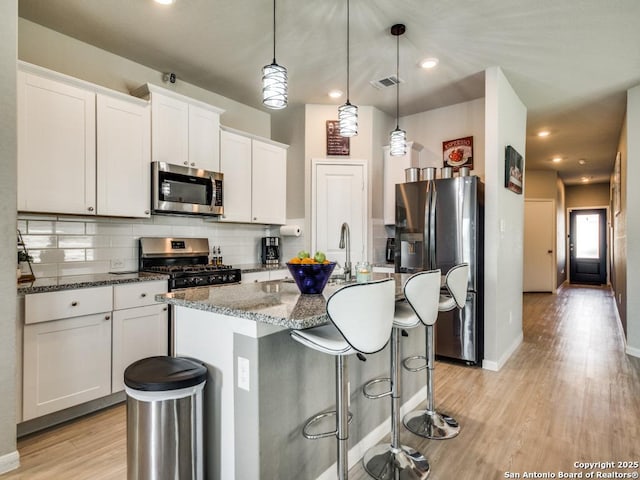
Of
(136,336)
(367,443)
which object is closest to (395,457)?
(367,443)

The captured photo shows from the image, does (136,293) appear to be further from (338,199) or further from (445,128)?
(445,128)

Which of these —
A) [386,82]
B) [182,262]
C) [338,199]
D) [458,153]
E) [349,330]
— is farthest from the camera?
[338,199]

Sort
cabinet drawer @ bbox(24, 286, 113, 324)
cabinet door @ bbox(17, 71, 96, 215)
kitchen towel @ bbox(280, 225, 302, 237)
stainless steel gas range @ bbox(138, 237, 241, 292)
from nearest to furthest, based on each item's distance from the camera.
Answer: cabinet drawer @ bbox(24, 286, 113, 324) < cabinet door @ bbox(17, 71, 96, 215) < stainless steel gas range @ bbox(138, 237, 241, 292) < kitchen towel @ bbox(280, 225, 302, 237)

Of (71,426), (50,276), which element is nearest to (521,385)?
(71,426)

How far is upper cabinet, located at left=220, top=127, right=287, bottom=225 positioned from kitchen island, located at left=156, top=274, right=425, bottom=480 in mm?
2133

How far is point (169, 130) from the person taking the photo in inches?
130

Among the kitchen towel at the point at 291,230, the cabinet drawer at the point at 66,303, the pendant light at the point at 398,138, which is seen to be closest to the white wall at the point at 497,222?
the pendant light at the point at 398,138

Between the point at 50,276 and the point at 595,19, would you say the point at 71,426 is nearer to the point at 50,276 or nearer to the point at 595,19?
the point at 50,276

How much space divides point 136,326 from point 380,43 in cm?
291

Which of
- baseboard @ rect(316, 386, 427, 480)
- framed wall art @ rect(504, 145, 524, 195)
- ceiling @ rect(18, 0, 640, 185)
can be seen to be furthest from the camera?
framed wall art @ rect(504, 145, 524, 195)

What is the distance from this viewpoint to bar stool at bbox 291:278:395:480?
1378 millimetres

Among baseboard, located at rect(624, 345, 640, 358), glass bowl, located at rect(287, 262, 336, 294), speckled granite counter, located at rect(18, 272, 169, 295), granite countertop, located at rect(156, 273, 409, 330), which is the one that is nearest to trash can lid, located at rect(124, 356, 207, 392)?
granite countertop, located at rect(156, 273, 409, 330)

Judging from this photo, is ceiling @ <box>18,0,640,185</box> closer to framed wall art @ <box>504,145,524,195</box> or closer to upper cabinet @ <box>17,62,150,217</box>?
upper cabinet @ <box>17,62,150,217</box>

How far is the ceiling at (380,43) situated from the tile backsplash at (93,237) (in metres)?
1.45
